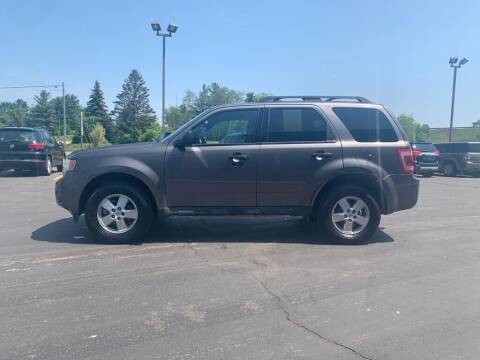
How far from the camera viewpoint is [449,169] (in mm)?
22344

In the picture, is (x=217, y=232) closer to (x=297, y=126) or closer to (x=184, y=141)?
(x=184, y=141)

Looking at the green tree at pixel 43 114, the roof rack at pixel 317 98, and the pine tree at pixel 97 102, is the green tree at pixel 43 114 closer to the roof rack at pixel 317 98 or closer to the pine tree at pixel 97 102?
the pine tree at pixel 97 102

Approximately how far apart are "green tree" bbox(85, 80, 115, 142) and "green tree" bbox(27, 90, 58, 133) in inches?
246

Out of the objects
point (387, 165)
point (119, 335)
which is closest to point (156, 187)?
point (119, 335)

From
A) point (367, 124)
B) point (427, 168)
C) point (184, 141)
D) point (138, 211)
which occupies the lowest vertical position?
point (427, 168)

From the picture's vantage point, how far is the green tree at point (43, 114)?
265 ft

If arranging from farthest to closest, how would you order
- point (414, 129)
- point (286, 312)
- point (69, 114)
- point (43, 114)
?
1. point (69, 114)
2. point (43, 114)
3. point (414, 129)
4. point (286, 312)

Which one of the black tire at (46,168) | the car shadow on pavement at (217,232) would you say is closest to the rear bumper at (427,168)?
the car shadow on pavement at (217,232)

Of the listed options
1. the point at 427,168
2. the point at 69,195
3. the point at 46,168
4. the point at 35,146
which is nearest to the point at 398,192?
the point at 69,195

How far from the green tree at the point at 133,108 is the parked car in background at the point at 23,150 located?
65220 millimetres

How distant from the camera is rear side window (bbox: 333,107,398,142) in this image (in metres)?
6.08

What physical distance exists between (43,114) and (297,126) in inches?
3357

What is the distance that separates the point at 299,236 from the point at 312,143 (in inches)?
56.9

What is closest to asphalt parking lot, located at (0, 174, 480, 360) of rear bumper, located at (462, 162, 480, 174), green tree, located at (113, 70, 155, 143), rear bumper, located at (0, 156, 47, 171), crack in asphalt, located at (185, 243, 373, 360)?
crack in asphalt, located at (185, 243, 373, 360)
